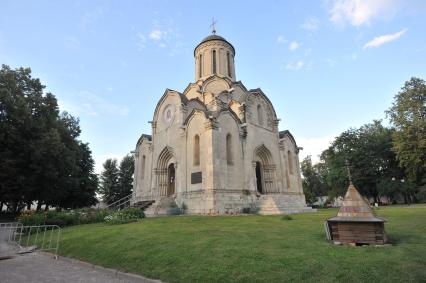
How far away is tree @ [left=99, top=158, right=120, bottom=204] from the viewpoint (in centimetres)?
4434

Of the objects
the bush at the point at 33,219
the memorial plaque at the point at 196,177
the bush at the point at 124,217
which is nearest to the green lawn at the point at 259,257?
the bush at the point at 124,217

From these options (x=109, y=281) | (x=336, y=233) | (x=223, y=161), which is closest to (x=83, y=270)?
(x=109, y=281)

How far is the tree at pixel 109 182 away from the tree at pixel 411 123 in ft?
134

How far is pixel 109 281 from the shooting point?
19.7ft

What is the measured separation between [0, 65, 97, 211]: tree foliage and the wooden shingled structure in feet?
77.0

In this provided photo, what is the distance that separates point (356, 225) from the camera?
727 centimetres

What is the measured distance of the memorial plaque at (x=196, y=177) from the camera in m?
20.0

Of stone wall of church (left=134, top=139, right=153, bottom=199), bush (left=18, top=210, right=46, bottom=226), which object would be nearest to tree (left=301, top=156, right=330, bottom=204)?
stone wall of church (left=134, top=139, right=153, bottom=199)

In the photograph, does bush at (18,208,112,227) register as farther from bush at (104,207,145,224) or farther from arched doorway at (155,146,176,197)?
arched doorway at (155,146,176,197)

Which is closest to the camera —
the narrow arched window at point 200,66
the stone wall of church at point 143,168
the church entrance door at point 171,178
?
the church entrance door at point 171,178

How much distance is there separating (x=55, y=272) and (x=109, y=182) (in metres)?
40.6

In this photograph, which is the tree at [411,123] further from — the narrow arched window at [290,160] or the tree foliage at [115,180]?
the tree foliage at [115,180]

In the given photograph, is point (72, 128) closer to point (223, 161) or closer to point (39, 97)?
point (39, 97)

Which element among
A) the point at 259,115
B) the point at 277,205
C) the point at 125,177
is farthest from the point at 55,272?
the point at 125,177
